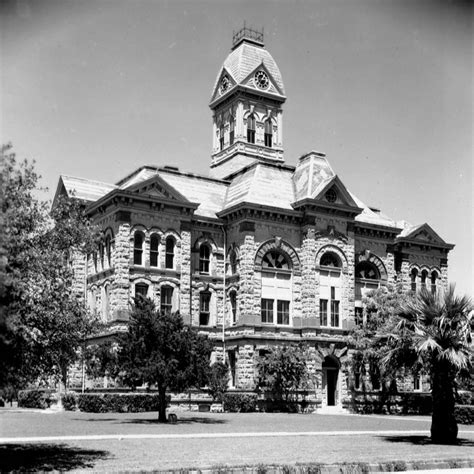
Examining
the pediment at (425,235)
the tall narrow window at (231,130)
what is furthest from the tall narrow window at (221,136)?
the pediment at (425,235)

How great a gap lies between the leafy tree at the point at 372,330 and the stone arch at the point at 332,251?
3.03 metres

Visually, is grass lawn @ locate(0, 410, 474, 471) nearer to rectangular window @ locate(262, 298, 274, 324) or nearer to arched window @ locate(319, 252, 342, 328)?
rectangular window @ locate(262, 298, 274, 324)

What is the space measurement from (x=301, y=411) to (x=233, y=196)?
54.7ft

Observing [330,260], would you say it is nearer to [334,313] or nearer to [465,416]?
[334,313]

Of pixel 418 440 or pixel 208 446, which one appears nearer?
pixel 208 446

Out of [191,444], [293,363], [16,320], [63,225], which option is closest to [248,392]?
[293,363]

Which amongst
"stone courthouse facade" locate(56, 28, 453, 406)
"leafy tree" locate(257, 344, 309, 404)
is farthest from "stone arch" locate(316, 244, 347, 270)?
"leafy tree" locate(257, 344, 309, 404)

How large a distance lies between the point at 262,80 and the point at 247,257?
78.9ft

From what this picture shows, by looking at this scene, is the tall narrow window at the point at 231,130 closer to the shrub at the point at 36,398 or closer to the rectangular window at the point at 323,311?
the rectangular window at the point at 323,311

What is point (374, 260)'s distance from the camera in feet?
186

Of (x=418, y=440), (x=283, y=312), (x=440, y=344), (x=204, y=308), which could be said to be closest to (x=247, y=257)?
(x=283, y=312)

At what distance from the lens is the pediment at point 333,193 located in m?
52.2

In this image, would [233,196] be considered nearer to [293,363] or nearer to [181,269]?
[181,269]

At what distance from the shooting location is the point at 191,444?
22.9 metres
